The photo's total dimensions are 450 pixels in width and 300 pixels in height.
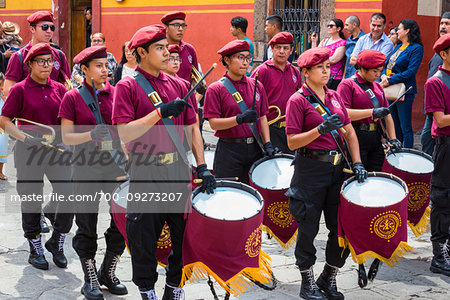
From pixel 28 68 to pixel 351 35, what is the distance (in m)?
5.91

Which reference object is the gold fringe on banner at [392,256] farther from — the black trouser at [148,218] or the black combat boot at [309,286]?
the black trouser at [148,218]

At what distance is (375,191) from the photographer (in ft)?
15.6

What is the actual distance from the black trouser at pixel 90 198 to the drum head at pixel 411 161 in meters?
2.43

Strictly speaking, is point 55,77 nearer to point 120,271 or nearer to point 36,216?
point 36,216

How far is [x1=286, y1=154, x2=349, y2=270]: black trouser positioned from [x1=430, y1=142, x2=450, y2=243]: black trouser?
1.17 meters

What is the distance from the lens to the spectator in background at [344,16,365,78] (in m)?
9.74

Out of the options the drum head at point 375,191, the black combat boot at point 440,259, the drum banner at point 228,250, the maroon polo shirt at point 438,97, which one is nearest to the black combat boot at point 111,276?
the drum banner at point 228,250

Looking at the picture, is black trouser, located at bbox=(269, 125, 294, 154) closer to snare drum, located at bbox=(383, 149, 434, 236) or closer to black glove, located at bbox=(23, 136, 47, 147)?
snare drum, located at bbox=(383, 149, 434, 236)

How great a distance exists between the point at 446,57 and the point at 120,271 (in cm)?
335

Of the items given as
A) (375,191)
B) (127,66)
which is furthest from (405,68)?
(375,191)

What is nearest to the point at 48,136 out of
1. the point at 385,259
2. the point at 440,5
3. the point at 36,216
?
the point at 36,216

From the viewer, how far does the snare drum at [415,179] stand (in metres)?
5.67

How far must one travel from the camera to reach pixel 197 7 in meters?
14.7

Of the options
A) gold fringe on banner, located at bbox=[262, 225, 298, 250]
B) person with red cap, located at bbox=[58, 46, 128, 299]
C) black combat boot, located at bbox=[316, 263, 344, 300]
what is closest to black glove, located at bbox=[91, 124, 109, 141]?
person with red cap, located at bbox=[58, 46, 128, 299]
